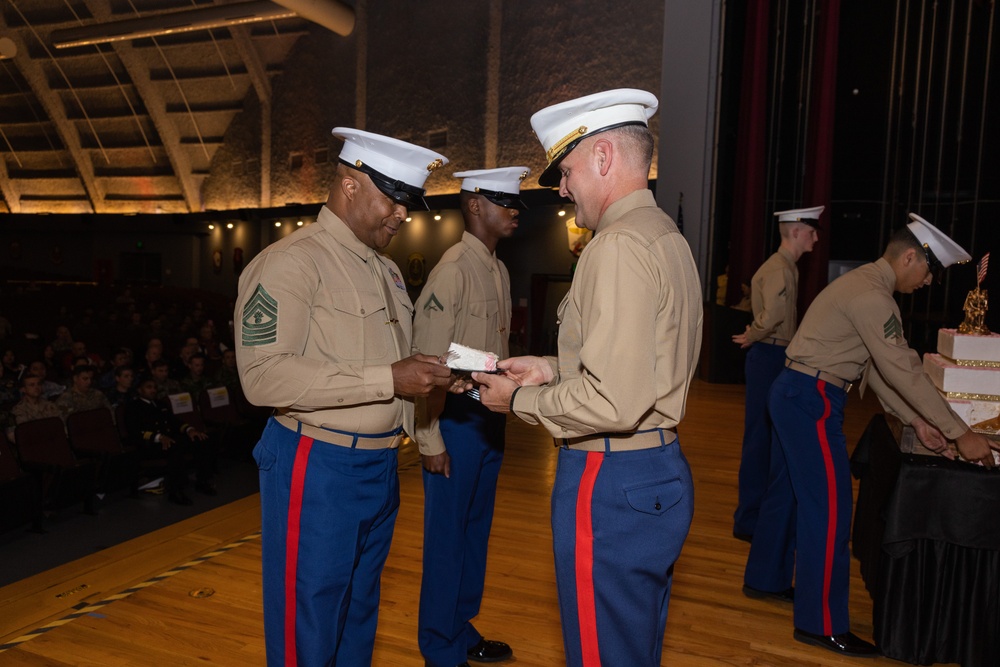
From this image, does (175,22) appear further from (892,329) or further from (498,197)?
(892,329)

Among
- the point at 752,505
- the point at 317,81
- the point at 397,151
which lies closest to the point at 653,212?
the point at 397,151

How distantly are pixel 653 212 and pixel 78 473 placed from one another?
505cm

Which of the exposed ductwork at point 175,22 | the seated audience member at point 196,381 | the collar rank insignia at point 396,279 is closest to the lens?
the collar rank insignia at point 396,279

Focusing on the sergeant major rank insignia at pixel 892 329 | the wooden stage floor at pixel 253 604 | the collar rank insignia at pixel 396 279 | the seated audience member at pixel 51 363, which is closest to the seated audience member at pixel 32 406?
the seated audience member at pixel 51 363

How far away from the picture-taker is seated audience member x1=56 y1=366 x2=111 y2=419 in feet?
19.1

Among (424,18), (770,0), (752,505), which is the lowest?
(752,505)

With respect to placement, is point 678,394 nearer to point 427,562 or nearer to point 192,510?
point 427,562

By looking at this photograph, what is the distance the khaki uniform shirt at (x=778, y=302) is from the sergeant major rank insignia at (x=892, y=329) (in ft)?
4.66

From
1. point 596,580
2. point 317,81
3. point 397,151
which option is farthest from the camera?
→ point 317,81

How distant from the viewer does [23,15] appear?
68.3 feet

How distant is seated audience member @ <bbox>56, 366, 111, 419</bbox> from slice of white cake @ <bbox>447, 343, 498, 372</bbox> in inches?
193

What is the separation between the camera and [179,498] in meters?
5.73

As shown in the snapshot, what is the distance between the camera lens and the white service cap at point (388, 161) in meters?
2.00

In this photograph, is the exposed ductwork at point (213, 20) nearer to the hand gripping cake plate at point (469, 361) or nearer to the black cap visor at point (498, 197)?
the black cap visor at point (498, 197)
